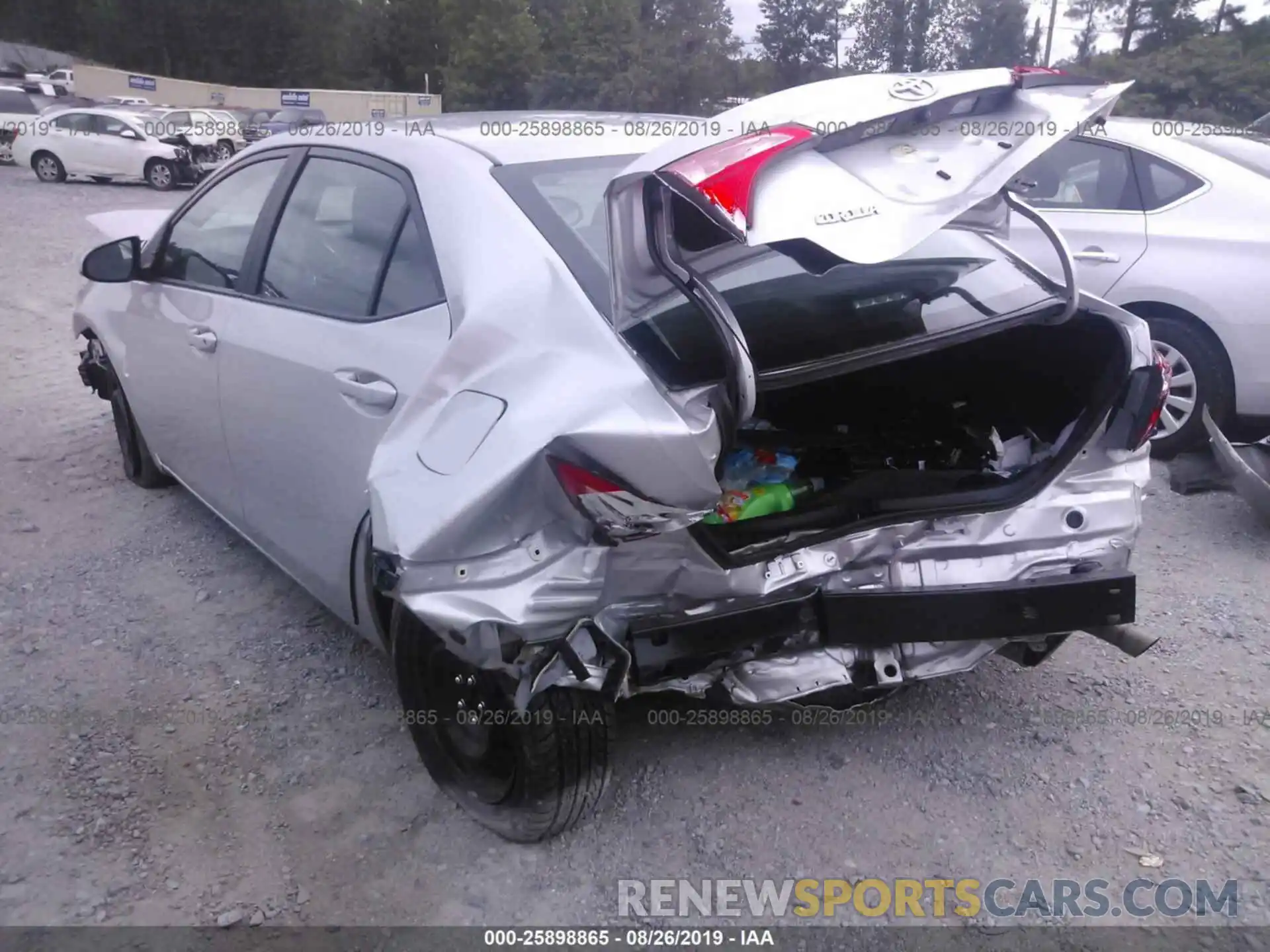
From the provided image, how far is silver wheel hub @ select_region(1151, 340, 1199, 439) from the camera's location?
5.13 meters

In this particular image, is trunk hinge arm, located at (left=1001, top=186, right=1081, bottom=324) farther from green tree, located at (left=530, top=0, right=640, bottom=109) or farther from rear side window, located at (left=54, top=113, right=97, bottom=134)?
green tree, located at (left=530, top=0, right=640, bottom=109)

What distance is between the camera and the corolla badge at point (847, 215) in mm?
1957

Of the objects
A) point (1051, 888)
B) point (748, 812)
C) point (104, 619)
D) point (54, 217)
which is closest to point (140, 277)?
point (104, 619)

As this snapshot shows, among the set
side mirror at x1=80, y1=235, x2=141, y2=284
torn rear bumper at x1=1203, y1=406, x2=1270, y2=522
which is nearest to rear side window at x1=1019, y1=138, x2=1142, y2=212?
torn rear bumper at x1=1203, y1=406, x2=1270, y2=522

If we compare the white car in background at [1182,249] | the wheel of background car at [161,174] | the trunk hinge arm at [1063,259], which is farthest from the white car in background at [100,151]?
the trunk hinge arm at [1063,259]

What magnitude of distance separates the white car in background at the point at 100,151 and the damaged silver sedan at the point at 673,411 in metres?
19.5

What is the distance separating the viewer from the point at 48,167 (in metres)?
20.8

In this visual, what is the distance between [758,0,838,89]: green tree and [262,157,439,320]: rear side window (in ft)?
106

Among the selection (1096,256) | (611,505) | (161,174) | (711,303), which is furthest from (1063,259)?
(161,174)

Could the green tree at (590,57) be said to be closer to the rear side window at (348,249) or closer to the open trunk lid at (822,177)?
the rear side window at (348,249)

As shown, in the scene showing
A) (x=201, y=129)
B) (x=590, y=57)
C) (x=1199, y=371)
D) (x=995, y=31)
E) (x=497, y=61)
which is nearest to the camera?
(x=1199, y=371)

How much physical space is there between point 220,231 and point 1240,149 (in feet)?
16.5

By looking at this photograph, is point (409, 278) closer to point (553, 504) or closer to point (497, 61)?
point (553, 504)

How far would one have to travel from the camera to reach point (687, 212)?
2.32 m
